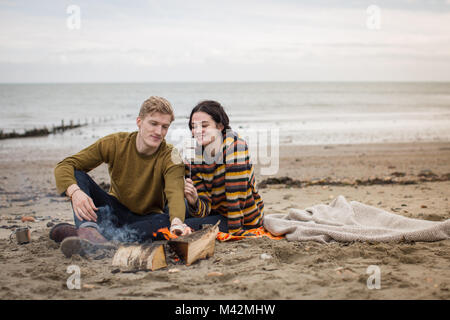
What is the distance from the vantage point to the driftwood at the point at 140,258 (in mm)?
3162

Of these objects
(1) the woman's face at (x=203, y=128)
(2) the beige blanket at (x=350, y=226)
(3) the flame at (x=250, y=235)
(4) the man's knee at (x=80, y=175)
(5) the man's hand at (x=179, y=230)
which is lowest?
(3) the flame at (x=250, y=235)

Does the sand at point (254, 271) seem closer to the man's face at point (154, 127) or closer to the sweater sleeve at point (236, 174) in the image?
the sweater sleeve at point (236, 174)

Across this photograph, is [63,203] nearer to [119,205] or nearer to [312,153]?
[119,205]

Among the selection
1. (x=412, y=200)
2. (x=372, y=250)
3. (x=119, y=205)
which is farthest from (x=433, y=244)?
(x=119, y=205)

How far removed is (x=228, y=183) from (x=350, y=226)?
4.41ft

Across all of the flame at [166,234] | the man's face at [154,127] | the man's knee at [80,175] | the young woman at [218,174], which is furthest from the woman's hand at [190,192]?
the man's knee at [80,175]

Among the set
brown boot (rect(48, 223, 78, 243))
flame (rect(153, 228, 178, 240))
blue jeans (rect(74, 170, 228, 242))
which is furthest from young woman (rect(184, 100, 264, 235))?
brown boot (rect(48, 223, 78, 243))

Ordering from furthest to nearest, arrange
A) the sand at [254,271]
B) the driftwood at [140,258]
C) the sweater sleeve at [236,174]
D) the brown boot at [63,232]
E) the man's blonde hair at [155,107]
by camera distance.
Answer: the sweater sleeve at [236,174] → the man's blonde hair at [155,107] → the brown boot at [63,232] → the driftwood at [140,258] → the sand at [254,271]

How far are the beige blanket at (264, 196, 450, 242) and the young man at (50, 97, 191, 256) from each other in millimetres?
1196

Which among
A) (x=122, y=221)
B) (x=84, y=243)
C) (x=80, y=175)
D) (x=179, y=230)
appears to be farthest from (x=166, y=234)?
(x=80, y=175)

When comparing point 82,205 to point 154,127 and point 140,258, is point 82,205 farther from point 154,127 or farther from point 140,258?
point 154,127

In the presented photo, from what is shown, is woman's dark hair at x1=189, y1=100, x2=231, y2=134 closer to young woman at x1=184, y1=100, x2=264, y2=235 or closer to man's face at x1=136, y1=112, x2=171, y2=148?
young woman at x1=184, y1=100, x2=264, y2=235

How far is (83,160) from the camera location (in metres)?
3.83

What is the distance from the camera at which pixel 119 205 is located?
159 inches
